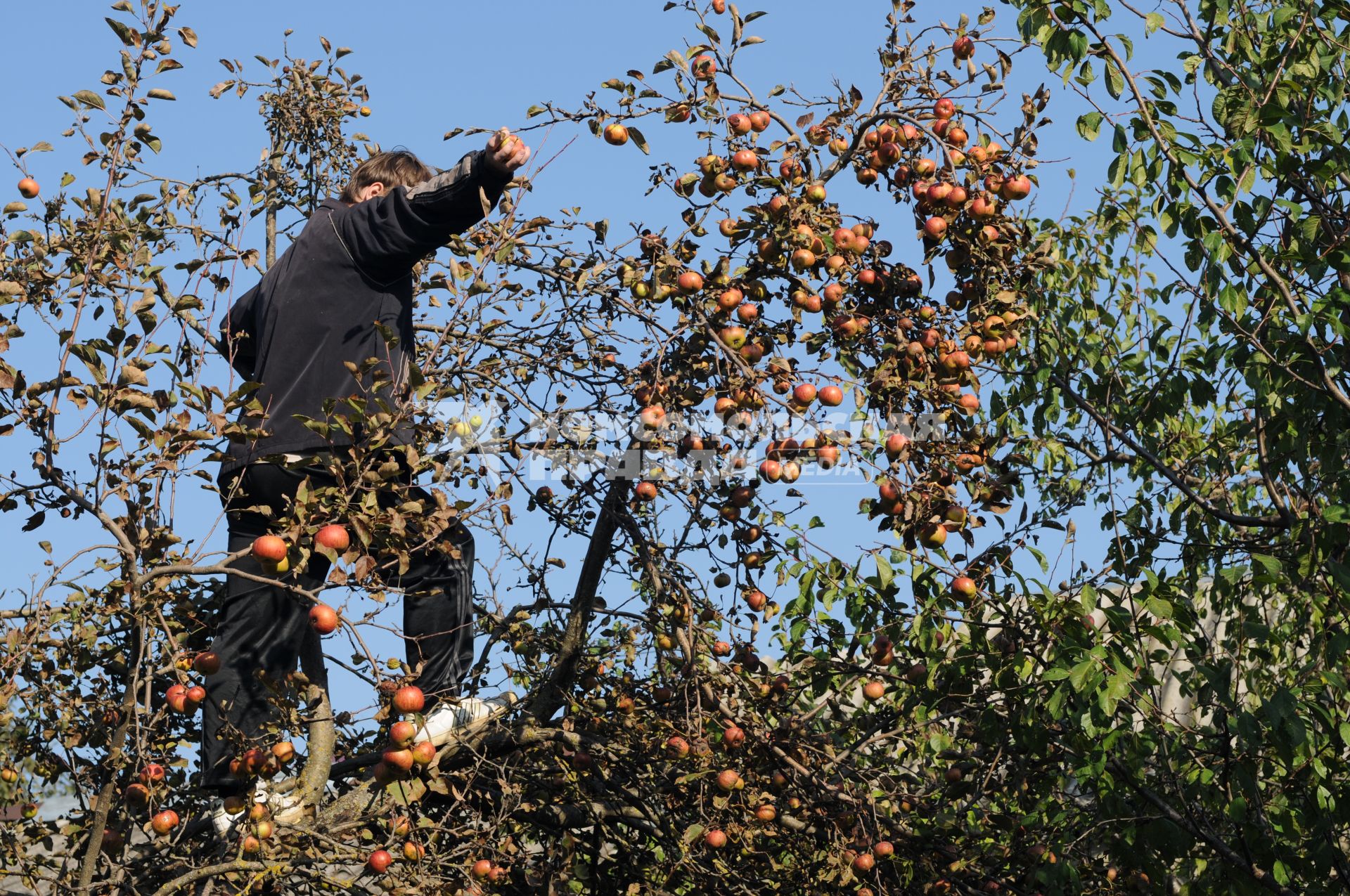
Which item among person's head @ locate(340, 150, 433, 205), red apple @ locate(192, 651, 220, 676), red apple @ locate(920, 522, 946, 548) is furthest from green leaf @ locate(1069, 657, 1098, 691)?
person's head @ locate(340, 150, 433, 205)

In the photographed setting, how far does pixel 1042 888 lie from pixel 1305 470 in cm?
159

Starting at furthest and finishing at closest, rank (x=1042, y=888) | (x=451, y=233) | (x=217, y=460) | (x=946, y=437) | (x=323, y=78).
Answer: (x=323, y=78), (x=1042, y=888), (x=451, y=233), (x=946, y=437), (x=217, y=460)

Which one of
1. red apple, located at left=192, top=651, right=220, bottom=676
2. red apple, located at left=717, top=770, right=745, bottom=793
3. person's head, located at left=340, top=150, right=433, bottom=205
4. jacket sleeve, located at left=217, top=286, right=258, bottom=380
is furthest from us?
person's head, located at left=340, top=150, right=433, bottom=205

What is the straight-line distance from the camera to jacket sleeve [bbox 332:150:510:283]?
372cm

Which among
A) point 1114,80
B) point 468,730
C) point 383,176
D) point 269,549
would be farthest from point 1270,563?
point 383,176

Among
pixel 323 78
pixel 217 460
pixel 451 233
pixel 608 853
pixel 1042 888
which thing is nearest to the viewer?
pixel 217 460

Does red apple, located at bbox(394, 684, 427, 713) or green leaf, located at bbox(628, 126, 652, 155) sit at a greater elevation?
green leaf, located at bbox(628, 126, 652, 155)

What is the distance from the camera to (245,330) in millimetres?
4090

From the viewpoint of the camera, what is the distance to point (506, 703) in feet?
13.4

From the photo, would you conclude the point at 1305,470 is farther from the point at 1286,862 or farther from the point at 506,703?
the point at 506,703

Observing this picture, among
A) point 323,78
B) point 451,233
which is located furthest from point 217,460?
point 323,78

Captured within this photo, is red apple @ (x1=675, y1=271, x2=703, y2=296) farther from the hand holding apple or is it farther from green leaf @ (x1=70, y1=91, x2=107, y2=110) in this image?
green leaf @ (x1=70, y1=91, x2=107, y2=110)

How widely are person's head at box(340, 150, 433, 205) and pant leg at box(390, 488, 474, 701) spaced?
1.11 metres

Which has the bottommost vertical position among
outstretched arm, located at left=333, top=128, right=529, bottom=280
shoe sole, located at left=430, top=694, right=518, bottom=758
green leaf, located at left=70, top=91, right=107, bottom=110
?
shoe sole, located at left=430, top=694, right=518, bottom=758
